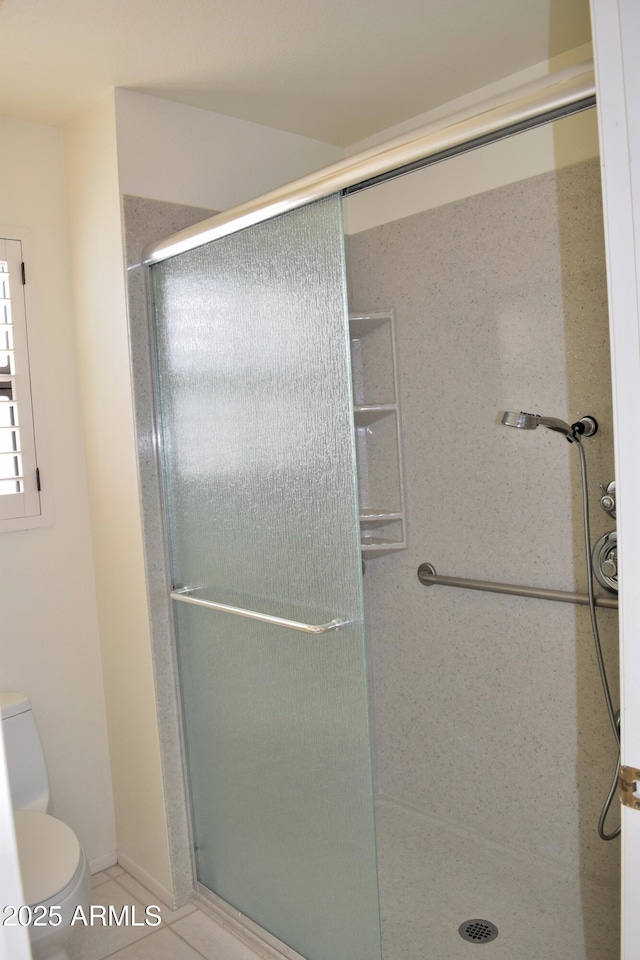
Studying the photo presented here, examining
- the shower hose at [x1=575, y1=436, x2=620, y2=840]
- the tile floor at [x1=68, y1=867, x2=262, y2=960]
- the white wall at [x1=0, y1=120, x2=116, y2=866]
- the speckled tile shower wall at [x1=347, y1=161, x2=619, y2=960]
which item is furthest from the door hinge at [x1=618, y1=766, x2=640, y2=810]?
the white wall at [x1=0, y1=120, x2=116, y2=866]

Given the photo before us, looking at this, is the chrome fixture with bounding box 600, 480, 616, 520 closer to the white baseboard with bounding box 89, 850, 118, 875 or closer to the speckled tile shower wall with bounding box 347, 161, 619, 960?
the speckled tile shower wall with bounding box 347, 161, 619, 960

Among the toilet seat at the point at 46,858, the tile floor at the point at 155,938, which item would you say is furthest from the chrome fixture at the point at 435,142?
the tile floor at the point at 155,938

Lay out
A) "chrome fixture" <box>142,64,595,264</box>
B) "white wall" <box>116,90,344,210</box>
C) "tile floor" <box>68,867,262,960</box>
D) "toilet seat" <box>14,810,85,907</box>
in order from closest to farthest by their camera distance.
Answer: "chrome fixture" <box>142,64,595,264</box>
"toilet seat" <box>14,810,85,907</box>
"tile floor" <box>68,867,262,960</box>
"white wall" <box>116,90,344,210</box>

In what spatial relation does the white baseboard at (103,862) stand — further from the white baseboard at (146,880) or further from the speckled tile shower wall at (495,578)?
the speckled tile shower wall at (495,578)

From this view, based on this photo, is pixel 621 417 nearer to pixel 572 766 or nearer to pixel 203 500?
pixel 203 500

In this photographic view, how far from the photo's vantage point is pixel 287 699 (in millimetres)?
1856

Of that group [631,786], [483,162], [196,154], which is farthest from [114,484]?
[631,786]

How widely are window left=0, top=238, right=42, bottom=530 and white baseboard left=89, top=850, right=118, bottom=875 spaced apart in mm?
1138

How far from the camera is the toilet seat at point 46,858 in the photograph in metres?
1.78

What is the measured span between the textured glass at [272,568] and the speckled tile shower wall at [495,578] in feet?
1.50

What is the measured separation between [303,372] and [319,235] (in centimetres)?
30

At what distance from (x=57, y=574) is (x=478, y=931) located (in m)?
1.63

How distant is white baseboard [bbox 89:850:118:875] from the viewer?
2471 mm

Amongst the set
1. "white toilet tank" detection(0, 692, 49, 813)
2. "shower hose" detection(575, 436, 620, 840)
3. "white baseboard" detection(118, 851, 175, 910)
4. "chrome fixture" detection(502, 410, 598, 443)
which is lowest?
"white baseboard" detection(118, 851, 175, 910)
